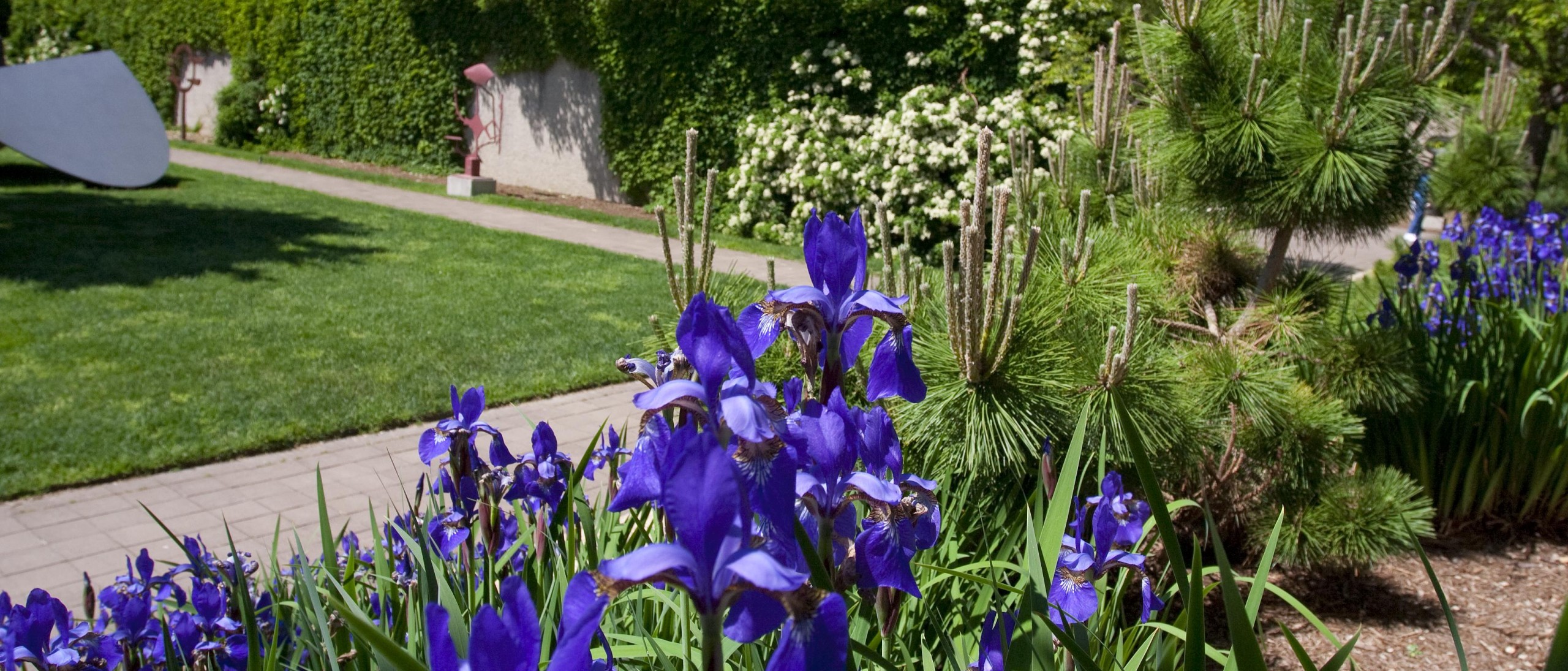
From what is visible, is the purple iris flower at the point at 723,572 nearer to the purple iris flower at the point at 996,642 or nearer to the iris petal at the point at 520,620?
the iris petal at the point at 520,620

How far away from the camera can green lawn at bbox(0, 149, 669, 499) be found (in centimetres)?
459

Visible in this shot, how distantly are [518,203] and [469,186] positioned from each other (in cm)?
97

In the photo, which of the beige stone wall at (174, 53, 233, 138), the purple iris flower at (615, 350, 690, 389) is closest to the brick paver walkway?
the purple iris flower at (615, 350, 690, 389)

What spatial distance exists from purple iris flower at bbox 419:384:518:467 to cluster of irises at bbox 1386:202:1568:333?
9.46 ft

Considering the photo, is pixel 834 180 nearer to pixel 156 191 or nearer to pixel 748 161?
pixel 748 161

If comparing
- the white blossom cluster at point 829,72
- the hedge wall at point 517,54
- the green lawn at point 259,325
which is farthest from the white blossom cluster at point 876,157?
the green lawn at point 259,325

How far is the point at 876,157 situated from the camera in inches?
388

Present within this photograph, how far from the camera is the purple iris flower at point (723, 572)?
25.7 inches

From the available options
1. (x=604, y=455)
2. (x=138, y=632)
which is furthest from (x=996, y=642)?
(x=138, y=632)

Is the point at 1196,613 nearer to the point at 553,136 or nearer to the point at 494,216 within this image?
the point at 494,216

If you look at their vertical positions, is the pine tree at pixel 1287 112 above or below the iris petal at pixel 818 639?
above

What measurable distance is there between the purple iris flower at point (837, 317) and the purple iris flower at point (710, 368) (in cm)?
16

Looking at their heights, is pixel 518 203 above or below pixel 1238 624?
below

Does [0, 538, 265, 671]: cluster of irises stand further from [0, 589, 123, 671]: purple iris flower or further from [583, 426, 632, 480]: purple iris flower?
[583, 426, 632, 480]: purple iris flower
